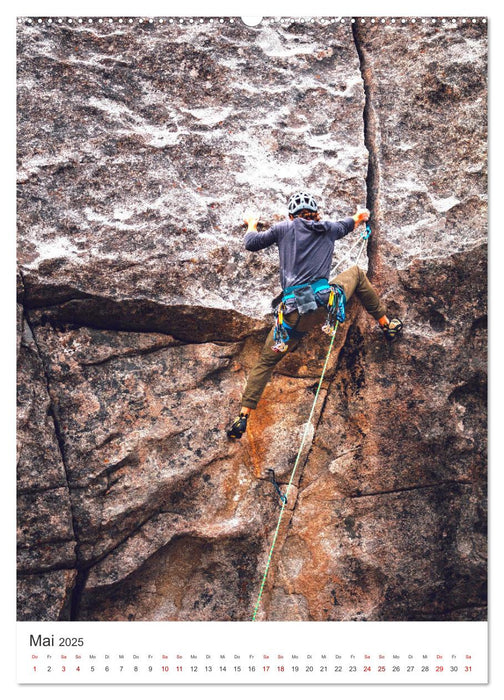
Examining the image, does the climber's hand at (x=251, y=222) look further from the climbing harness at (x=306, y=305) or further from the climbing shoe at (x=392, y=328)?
the climbing shoe at (x=392, y=328)

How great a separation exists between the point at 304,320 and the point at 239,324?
26.5 inches

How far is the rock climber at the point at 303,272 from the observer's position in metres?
5.10

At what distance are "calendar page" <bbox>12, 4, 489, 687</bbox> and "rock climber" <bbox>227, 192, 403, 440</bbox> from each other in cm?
5

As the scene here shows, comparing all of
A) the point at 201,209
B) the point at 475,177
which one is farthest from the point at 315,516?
the point at 475,177

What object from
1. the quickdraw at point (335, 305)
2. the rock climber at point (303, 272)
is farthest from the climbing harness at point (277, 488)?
the quickdraw at point (335, 305)

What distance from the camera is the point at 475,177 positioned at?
569cm

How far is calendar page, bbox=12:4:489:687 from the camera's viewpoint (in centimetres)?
545

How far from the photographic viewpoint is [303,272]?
5.12 meters

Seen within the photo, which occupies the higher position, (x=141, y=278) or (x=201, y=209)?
(x=201, y=209)

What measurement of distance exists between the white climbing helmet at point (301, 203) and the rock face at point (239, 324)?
1.45 ft

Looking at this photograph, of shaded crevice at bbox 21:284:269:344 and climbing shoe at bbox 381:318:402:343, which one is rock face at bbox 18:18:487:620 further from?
climbing shoe at bbox 381:318:402:343

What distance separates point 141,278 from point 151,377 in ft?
2.88

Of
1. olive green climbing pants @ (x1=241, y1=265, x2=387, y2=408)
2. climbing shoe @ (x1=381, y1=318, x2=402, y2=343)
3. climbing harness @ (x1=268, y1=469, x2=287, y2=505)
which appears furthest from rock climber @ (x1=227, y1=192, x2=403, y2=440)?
climbing harness @ (x1=268, y1=469, x2=287, y2=505)

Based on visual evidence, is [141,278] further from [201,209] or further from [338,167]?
[338,167]
